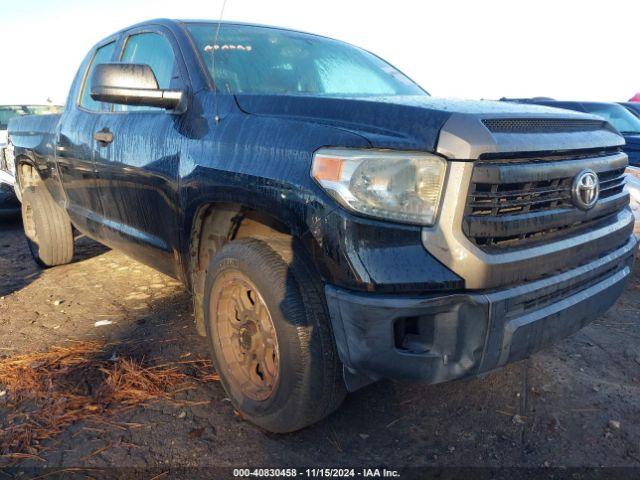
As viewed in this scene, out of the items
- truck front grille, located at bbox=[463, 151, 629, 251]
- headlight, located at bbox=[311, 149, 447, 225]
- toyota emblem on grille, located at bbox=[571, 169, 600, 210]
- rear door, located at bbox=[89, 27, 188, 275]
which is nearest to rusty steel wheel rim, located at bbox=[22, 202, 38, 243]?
rear door, located at bbox=[89, 27, 188, 275]

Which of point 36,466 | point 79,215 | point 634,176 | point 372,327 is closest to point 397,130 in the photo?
point 372,327

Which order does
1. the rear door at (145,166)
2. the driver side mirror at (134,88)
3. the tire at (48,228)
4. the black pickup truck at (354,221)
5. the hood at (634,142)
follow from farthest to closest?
the hood at (634,142)
the tire at (48,228)
the rear door at (145,166)
the driver side mirror at (134,88)
the black pickup truck at (354,221)

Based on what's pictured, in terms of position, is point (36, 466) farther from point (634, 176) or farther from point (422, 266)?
point (634, 176)

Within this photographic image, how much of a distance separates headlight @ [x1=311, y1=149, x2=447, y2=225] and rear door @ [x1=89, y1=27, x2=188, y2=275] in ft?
3.68

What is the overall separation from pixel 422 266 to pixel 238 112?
3.70 feet

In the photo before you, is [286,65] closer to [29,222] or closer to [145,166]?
[145,166]

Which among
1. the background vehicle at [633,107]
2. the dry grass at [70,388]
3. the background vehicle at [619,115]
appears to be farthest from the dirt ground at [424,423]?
the background vehicle at [633,107]

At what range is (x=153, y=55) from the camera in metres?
3.16

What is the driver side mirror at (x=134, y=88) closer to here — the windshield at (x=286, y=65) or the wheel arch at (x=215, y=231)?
the windshield at (x=286, y=65)

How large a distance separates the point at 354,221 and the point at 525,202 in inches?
25.0

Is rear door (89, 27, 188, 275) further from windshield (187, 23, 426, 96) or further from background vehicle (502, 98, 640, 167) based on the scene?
background vehicle (502, 98, 640, 167)

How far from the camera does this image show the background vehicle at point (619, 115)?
7.97 metres

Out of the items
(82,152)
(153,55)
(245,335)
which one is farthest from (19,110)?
(245,335)

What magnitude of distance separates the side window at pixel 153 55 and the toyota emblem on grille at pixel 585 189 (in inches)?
80.6
